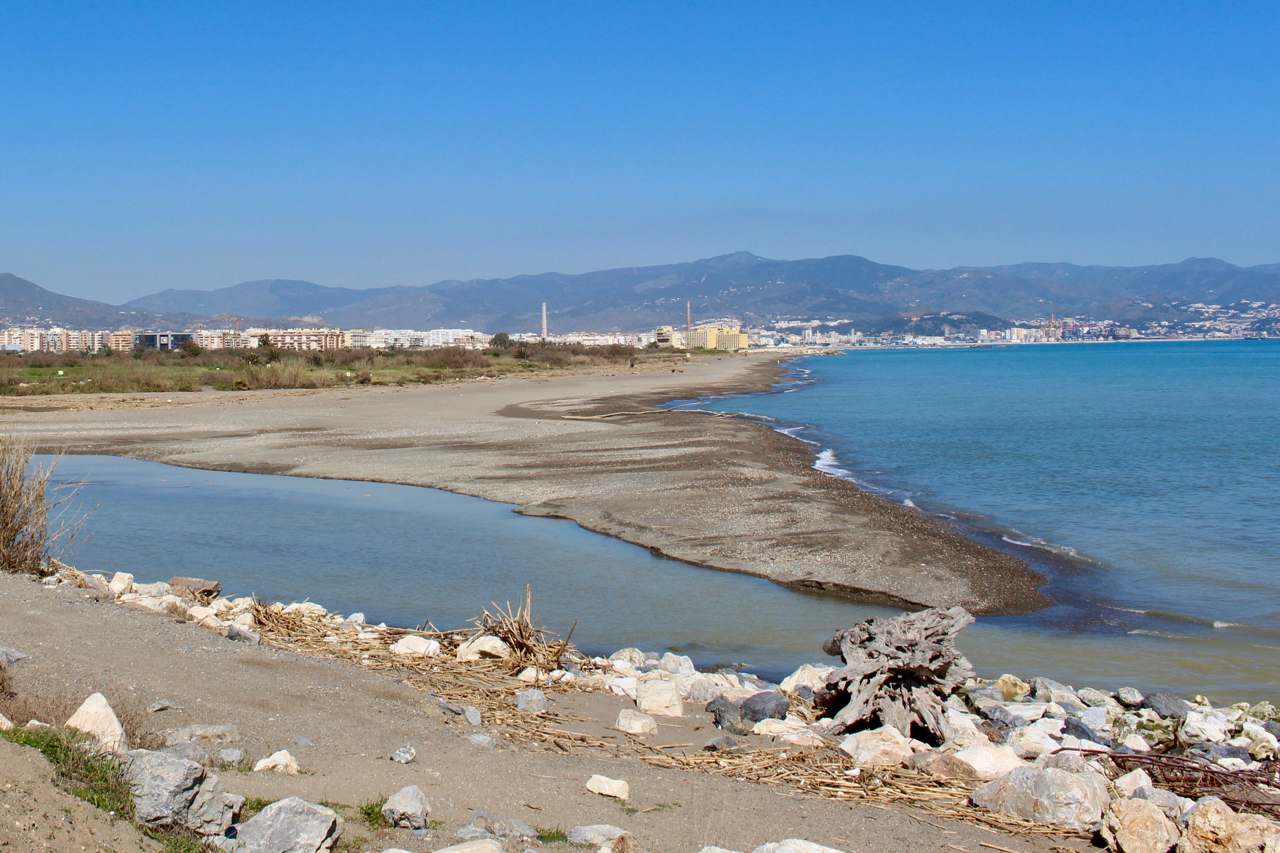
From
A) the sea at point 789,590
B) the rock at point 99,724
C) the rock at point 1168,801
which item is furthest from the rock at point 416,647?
the rock at point 1168,801

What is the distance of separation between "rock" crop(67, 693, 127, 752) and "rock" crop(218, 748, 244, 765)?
44 centimetres

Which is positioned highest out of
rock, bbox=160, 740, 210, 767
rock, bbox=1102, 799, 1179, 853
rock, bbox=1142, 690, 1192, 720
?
rock, bbox=160, 740, 210, 767

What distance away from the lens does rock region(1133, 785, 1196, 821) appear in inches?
183

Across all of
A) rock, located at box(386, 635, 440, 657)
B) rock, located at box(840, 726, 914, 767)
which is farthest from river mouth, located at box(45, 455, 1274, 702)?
A: rock, located at box(840, 726, 914, 767)

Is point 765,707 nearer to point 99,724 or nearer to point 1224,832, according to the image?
point 1224,832

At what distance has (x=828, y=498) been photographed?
16.4 m

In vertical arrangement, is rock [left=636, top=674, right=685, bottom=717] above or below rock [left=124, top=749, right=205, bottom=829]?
below

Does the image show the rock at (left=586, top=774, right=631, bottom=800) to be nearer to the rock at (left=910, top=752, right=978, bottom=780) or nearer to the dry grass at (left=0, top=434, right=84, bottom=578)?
the rock at (left=910, top=752, right=978, bottom=780)

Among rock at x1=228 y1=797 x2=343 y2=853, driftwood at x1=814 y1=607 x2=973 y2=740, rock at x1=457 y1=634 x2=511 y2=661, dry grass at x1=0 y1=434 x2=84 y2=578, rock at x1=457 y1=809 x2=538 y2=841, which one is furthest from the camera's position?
dry grass at x1=0 y1=434 x2=84 y2=578

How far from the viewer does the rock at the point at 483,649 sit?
7500 mm

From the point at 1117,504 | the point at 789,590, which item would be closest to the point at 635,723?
the point at 789,590

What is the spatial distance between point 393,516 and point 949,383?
2315 inches

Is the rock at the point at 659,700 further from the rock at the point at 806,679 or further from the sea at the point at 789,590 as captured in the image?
the sea at the point at 789,590

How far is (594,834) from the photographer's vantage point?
401cm
